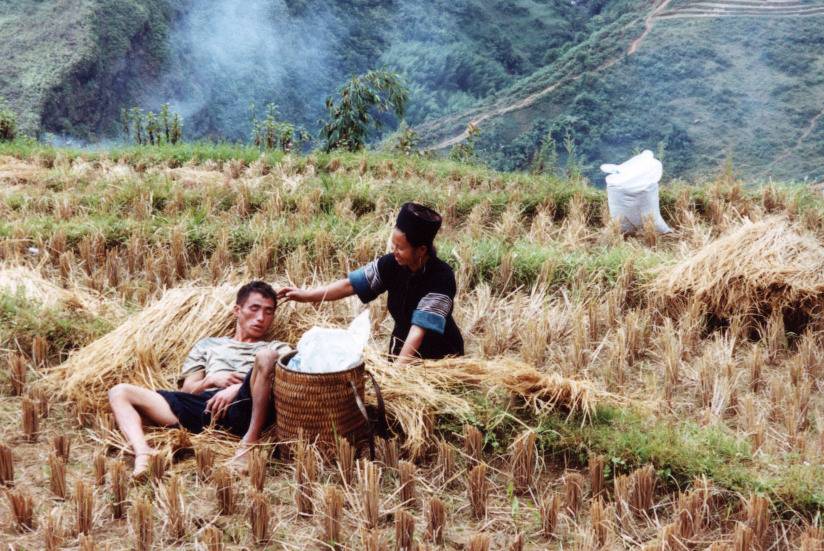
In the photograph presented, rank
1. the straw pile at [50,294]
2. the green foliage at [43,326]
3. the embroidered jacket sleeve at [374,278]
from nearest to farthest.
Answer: the embroidered jacket sleeve at [374,278], the green foliage at [43,326], the straw pile at [50,294]

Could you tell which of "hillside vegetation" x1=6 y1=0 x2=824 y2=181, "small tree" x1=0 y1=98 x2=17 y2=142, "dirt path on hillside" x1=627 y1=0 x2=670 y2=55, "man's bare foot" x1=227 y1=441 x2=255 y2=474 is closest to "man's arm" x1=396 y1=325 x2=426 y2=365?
"man's bare foot" x1=227 y1=441 x2=255 y2=474

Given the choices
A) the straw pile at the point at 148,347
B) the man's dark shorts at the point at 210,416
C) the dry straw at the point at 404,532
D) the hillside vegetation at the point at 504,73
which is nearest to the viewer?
the dry straw at the point at 404,532

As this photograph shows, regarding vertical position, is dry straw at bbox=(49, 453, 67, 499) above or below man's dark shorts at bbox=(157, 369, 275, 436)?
above

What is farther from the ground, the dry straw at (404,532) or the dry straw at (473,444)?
the dry straw at (404,532)

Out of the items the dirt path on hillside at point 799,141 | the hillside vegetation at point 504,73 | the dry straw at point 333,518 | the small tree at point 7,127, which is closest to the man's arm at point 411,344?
the dry straw at point 333,518

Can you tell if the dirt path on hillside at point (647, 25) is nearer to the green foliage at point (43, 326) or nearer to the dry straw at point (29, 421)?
the green foliage at point (43, 326)

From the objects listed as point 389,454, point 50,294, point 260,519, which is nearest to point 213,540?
point 260,519

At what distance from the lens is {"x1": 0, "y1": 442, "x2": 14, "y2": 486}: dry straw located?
2934 mm

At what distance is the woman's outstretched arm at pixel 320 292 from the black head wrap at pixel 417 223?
1.64 feet

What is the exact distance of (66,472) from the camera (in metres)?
3.02

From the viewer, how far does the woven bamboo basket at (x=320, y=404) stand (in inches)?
122

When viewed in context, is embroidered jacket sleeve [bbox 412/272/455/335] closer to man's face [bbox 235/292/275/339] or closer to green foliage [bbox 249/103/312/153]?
man's face [bbox 235/292/275/339]

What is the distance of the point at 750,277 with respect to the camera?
4.54m

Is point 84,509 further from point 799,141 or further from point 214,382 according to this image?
point 799,141
